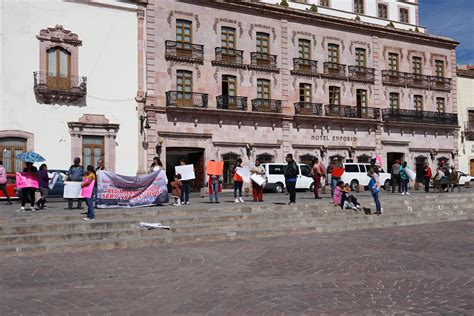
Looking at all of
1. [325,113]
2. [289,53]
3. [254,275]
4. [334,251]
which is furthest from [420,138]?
[254,275]

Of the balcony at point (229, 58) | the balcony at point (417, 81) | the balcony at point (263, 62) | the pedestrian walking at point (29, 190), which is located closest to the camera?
the pedestrian walking at point (29, 190)

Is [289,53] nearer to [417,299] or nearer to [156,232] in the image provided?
[156,232]

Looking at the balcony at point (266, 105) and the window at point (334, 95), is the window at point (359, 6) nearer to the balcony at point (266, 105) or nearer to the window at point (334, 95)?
the window at point (334, 95)

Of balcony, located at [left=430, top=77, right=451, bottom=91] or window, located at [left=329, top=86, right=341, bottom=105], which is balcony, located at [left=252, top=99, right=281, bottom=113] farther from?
balcony, located at [left=430, top=77, right=451, bottom=91]

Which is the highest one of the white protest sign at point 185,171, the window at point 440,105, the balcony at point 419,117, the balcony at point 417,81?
the balcony at point 417,81

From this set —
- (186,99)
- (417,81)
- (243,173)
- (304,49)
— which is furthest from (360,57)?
(243,173)

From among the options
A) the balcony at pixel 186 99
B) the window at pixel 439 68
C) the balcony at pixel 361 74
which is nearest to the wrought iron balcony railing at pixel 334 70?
the balcony at pixel 361 74

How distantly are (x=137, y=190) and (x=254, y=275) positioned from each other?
9.50 meters

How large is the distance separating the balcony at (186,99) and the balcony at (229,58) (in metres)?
2.46

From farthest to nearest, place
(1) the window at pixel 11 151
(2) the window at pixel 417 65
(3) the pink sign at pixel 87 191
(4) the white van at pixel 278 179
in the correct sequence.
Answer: (2) the window at pixel 417 65, (4) the white van at pixel 278 179, (1) the window at pixel 11 151, (3) the pink sign at pixel 87 191

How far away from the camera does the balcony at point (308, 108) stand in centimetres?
3456

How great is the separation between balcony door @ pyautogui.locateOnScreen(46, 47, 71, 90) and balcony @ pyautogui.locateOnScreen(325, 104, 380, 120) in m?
17.4

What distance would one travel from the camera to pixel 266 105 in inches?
1314

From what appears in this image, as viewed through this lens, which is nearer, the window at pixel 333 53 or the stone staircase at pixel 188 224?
the stone staircase at pixel 188 224
